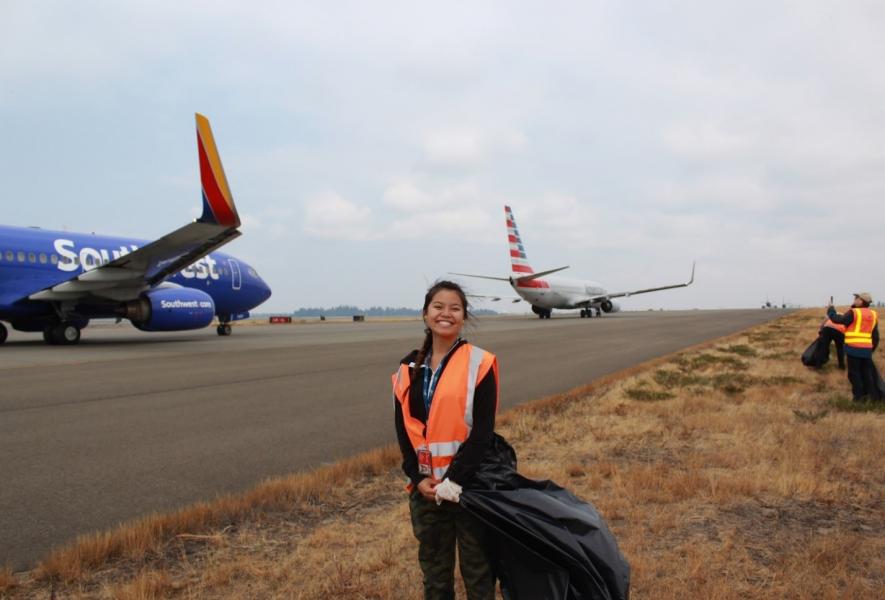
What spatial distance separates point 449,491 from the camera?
2.65 m

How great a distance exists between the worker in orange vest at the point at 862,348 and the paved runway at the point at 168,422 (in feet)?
15.5

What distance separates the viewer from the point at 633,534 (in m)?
4.13

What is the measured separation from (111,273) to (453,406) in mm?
19056

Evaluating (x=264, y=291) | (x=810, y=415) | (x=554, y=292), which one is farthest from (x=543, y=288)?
(x=810, y=415)

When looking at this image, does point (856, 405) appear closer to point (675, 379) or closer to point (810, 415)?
point (810, 415)

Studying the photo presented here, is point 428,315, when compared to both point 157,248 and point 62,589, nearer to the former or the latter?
point 62,589

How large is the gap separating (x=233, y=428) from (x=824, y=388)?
9670 millimetres

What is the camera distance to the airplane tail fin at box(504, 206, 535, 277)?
5138 centimetres

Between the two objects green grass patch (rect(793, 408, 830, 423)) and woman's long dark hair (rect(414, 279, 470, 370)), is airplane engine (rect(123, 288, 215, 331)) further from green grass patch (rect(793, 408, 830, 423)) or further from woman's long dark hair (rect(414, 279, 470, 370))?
woman's long dark hair (rect(414, 279, 470, 370))

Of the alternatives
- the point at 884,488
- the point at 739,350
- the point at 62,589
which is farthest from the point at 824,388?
the point at 62,589

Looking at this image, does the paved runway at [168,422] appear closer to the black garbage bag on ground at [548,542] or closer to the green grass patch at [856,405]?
the black garbage bag on ground at [548,542]

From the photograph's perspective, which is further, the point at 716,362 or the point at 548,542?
the point at 716,362

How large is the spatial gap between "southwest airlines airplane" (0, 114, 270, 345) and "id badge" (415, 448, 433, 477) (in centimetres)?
1605

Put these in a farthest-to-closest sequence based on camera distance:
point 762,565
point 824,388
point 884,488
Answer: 1. point 824,388
2. point 884,488
3. point 762,565
